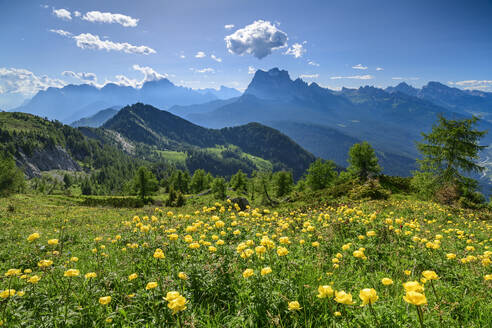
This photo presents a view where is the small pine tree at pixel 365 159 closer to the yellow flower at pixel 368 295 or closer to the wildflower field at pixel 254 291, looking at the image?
the wildflower field at pixel 254 291

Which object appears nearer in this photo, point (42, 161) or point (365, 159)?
point (365, 159)

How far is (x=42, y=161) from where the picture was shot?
598ft

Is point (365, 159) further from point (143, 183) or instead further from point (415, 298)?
point (143, 183)

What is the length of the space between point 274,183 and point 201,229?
4605cm

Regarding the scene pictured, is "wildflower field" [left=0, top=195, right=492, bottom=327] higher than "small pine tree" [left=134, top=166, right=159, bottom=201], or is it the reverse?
"wildflower field" [left=0, top=195, right=492, bottom=327]

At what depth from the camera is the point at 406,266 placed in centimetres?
477

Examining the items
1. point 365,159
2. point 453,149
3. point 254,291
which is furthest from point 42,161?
point 453,149

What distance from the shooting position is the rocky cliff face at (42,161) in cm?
16338

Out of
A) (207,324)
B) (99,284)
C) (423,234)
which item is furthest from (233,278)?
(423,234)

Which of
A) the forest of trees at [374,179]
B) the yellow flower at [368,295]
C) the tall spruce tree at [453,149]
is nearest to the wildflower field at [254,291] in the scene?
the yellow flower at [368,295]

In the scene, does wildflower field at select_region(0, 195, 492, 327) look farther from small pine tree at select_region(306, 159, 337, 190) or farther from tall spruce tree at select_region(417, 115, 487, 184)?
small pine tree at select_region(306, 159, 337, 190)

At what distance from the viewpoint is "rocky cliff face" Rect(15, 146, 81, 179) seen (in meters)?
163

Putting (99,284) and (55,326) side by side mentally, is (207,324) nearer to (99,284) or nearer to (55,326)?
(55,326)

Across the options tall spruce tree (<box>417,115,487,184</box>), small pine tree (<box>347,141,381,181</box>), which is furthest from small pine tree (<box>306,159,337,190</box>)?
tall spruce tree (<box>417,115,487,184</box>)
